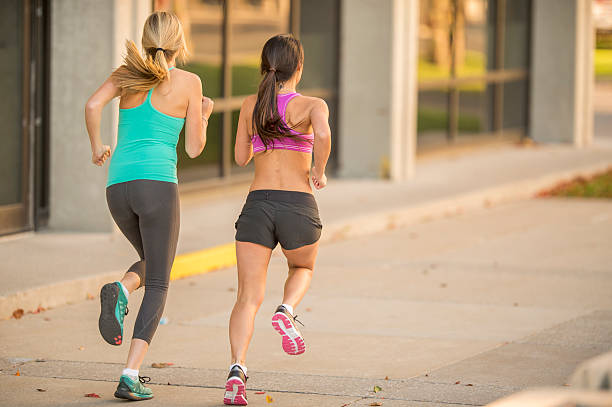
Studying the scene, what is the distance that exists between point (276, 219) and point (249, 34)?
882cm

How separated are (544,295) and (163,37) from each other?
451 cm

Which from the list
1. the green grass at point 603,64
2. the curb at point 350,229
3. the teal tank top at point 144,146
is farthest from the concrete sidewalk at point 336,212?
the green grass at point 603,64

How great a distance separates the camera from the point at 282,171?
19.3ft

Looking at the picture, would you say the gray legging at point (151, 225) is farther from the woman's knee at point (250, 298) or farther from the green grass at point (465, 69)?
the green grass at point (465, 69)

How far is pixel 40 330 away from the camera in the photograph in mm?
7801

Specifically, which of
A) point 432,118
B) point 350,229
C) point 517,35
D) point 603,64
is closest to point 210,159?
point 350,229

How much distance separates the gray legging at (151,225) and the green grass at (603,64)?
4378cm

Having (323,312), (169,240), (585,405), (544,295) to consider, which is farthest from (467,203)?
(585,405)

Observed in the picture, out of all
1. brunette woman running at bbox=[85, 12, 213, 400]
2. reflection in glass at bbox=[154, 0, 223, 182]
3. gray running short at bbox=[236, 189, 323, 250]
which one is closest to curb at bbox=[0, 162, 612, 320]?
reflection in glass at bbox=[154, 0, 223, 182]

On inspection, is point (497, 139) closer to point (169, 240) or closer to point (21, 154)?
point (21, 154)

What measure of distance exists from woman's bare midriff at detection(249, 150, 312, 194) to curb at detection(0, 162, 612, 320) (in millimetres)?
2917

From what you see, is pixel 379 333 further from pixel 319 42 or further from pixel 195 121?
pixel 319 42

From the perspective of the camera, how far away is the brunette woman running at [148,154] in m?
5.80

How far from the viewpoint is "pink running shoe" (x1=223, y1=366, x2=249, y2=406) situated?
19.0ft
